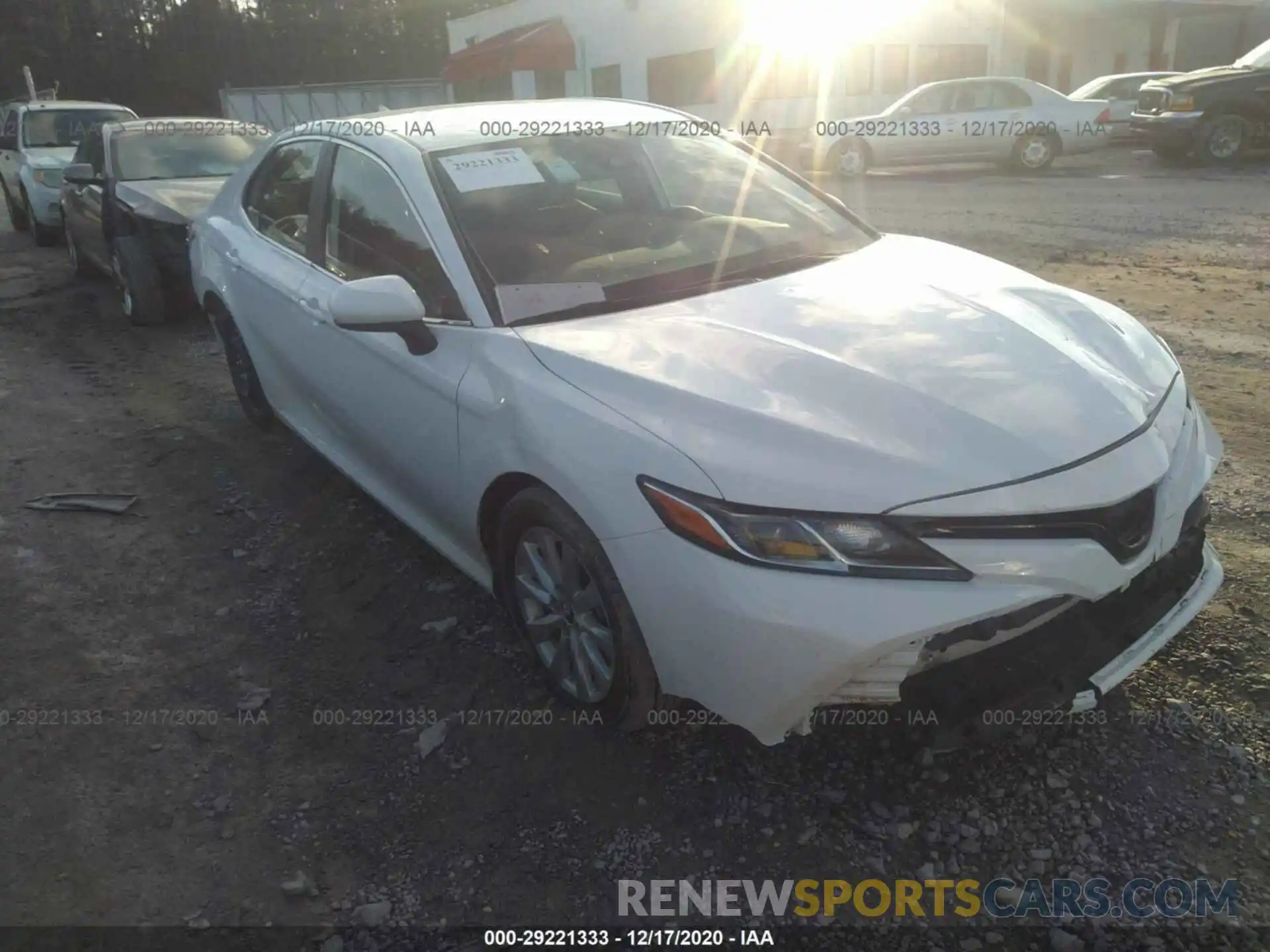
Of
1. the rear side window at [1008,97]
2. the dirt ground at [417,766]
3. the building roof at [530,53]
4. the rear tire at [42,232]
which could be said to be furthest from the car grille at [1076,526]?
the building roof at [530,53]

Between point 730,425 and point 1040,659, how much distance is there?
34.8 inches

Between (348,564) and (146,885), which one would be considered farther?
(348,564)

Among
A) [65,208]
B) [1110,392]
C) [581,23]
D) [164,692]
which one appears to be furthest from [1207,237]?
[581,23]

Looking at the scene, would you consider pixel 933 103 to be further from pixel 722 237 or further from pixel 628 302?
pixel 628 302

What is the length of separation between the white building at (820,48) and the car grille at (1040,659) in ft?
62.0

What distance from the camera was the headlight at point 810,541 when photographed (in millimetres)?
2076

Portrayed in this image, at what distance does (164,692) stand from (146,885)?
0.84m

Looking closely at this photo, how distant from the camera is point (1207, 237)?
29.2 ft

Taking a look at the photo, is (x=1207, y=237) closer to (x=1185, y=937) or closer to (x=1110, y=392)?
(x=1110, y=392)

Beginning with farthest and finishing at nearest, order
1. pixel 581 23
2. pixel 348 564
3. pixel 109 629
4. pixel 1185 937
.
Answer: pixel 581 23
pixel 348 564
pixel 109 629
pixel 1185 937

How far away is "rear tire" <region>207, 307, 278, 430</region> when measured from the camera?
15.8 feet

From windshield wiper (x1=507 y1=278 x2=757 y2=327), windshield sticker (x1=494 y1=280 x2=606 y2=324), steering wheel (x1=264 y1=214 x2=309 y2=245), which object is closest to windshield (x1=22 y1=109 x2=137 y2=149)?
steering wheel (x1=264 y1=214 x2=309 y2=245)

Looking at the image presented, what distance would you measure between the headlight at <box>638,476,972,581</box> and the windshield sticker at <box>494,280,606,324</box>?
0.94 meters

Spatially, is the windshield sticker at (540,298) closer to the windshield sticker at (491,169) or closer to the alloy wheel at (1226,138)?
the windshield sticker at (491,169)
